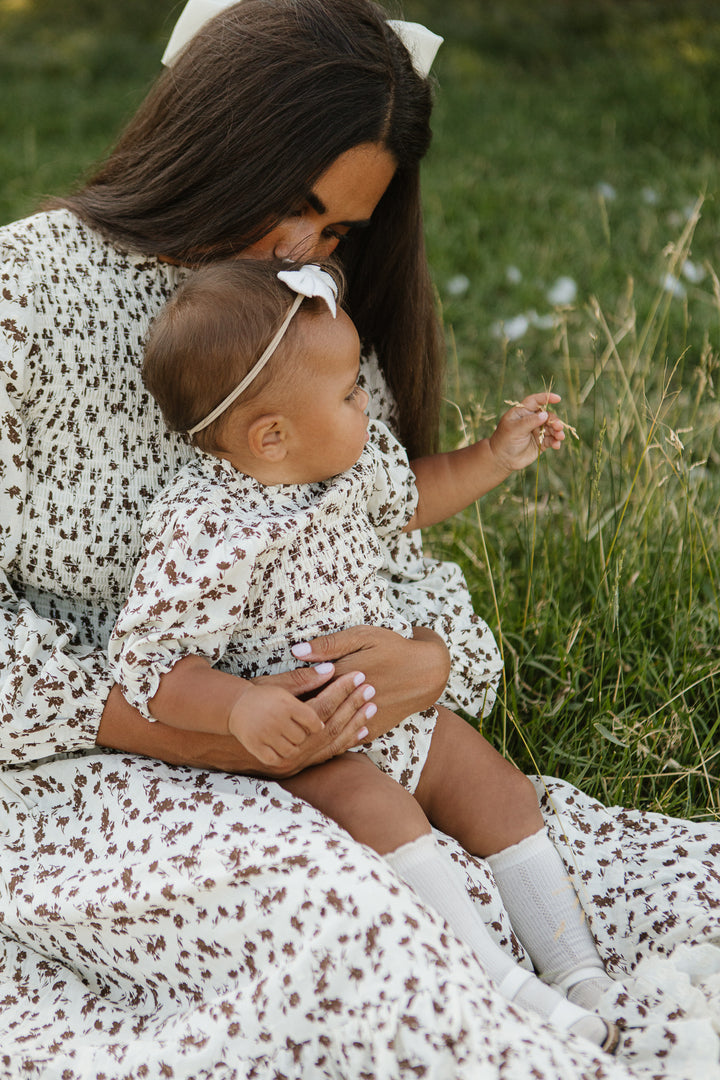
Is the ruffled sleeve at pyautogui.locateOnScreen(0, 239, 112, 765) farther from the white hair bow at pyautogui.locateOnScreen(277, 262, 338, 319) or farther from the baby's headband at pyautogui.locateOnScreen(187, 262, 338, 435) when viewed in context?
the white hair bow at pyautogui.locateOnScreen(277, 262, 338, 319)

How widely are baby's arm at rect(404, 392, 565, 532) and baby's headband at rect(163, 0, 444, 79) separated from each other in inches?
30.0

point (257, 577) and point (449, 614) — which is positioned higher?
point (257, 577)

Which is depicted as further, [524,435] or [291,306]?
[524,435]

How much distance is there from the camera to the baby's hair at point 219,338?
192cm

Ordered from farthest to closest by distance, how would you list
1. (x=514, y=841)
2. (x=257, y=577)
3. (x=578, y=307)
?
1. (x=578, y=307)
2. (x=514, y=841)
3. (x=257, y=577)

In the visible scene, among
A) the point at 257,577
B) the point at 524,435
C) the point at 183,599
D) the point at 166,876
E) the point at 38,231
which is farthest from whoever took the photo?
the point at 524,435

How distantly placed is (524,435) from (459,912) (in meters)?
0.96

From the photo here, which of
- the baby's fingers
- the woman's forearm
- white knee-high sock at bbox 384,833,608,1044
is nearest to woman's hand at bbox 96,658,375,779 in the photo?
the woman's forearm

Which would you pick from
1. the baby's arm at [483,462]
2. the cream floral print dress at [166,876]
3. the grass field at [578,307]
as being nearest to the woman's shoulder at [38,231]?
the cream floral print dress at [166,876]

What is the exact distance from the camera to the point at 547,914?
2025mm

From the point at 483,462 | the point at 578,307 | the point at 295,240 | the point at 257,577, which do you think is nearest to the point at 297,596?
the point at 257,577

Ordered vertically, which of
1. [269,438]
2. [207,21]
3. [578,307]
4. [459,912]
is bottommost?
[578,307]

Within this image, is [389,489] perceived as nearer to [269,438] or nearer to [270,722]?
[269,438]

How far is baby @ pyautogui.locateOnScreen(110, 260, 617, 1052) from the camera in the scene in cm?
184
